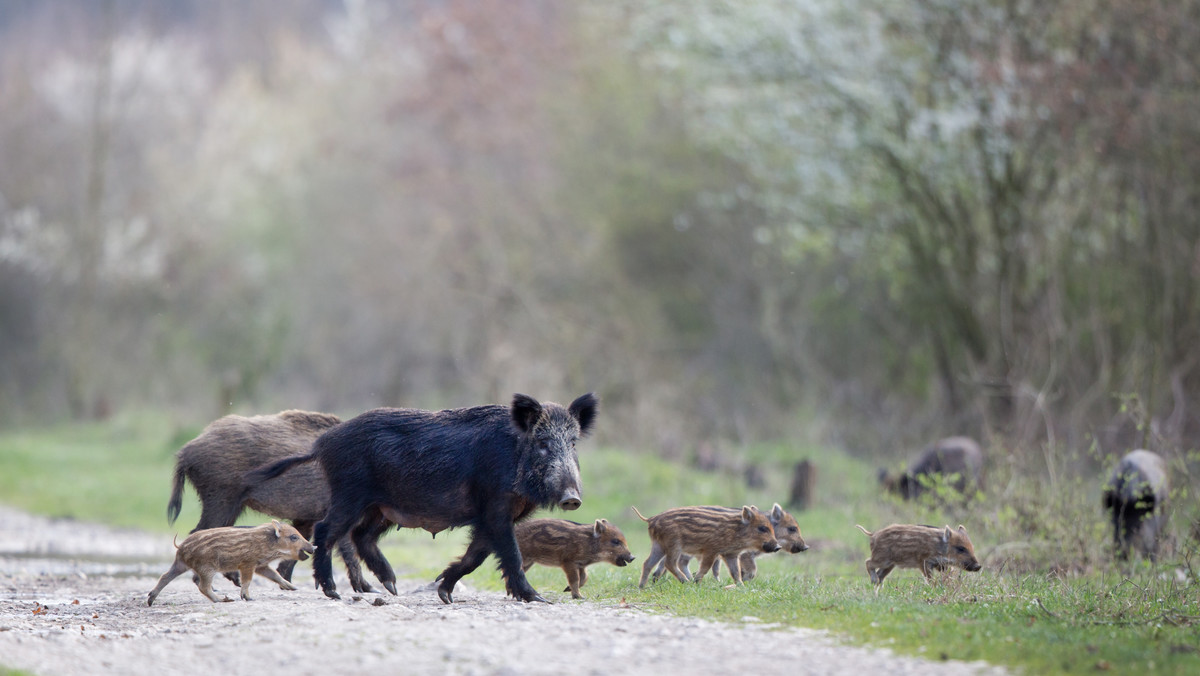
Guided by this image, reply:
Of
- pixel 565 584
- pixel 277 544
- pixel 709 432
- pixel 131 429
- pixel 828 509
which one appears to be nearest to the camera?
pixel 277 544

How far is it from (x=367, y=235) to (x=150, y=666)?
120 feet

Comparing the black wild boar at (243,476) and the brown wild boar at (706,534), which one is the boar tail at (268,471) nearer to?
the black wild boar at (243,476)

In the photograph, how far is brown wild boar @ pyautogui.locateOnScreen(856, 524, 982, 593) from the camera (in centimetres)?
1084

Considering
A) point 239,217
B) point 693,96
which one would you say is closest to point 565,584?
point 693,96

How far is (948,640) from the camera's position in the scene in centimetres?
789

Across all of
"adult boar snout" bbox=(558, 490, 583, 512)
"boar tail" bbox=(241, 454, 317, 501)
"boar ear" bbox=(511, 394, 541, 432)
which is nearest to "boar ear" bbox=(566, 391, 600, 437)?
"boar ear" bbox=(511, 394, 541, 432)

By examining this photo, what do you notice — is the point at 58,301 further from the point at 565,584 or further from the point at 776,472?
the point at 565,584

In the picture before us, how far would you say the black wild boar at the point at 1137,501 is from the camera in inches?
495

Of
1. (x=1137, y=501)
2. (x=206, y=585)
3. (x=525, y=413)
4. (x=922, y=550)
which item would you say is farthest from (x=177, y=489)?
(x=1137, y=501)

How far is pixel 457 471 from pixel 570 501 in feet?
3.55

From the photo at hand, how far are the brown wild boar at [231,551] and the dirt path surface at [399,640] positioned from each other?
24 centimetres

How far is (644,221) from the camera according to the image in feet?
102

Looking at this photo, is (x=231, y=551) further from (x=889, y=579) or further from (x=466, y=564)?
(x=889, y=579)

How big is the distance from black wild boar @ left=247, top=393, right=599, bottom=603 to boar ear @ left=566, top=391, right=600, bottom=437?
0.4 inches
